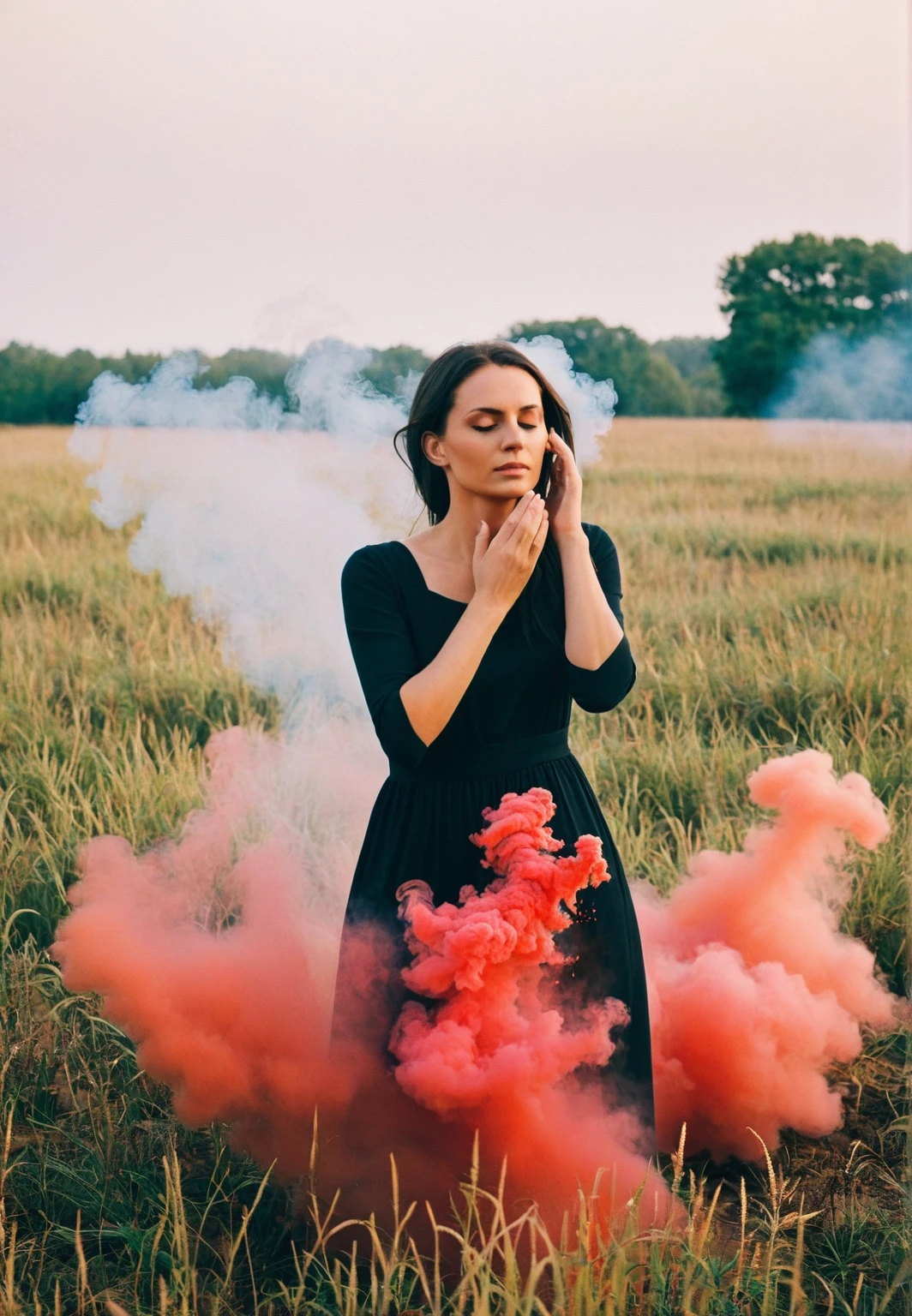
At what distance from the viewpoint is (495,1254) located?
203 centimetres

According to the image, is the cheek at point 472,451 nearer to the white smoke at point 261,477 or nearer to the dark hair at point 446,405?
the dark hair at point 446,405

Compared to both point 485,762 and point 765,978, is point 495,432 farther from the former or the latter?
point 765,978

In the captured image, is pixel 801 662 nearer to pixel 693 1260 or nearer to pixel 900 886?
pixel 900 886

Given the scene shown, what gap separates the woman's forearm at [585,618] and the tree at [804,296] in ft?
21.8

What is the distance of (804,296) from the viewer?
1069 cm

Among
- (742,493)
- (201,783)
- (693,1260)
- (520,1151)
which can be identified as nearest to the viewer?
(693,1260)

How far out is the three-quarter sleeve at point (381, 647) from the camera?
6.57 ft

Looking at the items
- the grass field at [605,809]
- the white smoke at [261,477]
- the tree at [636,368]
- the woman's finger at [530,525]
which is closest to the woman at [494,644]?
the woman's finger at [530,525]

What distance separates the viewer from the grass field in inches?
76.7

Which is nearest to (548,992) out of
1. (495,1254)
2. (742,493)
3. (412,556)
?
(495,1254)

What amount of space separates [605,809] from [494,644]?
171cm

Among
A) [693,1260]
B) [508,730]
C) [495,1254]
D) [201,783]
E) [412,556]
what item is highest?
[412,556]

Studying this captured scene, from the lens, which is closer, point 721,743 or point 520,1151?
point 520,1151

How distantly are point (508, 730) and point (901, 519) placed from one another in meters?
5.78
